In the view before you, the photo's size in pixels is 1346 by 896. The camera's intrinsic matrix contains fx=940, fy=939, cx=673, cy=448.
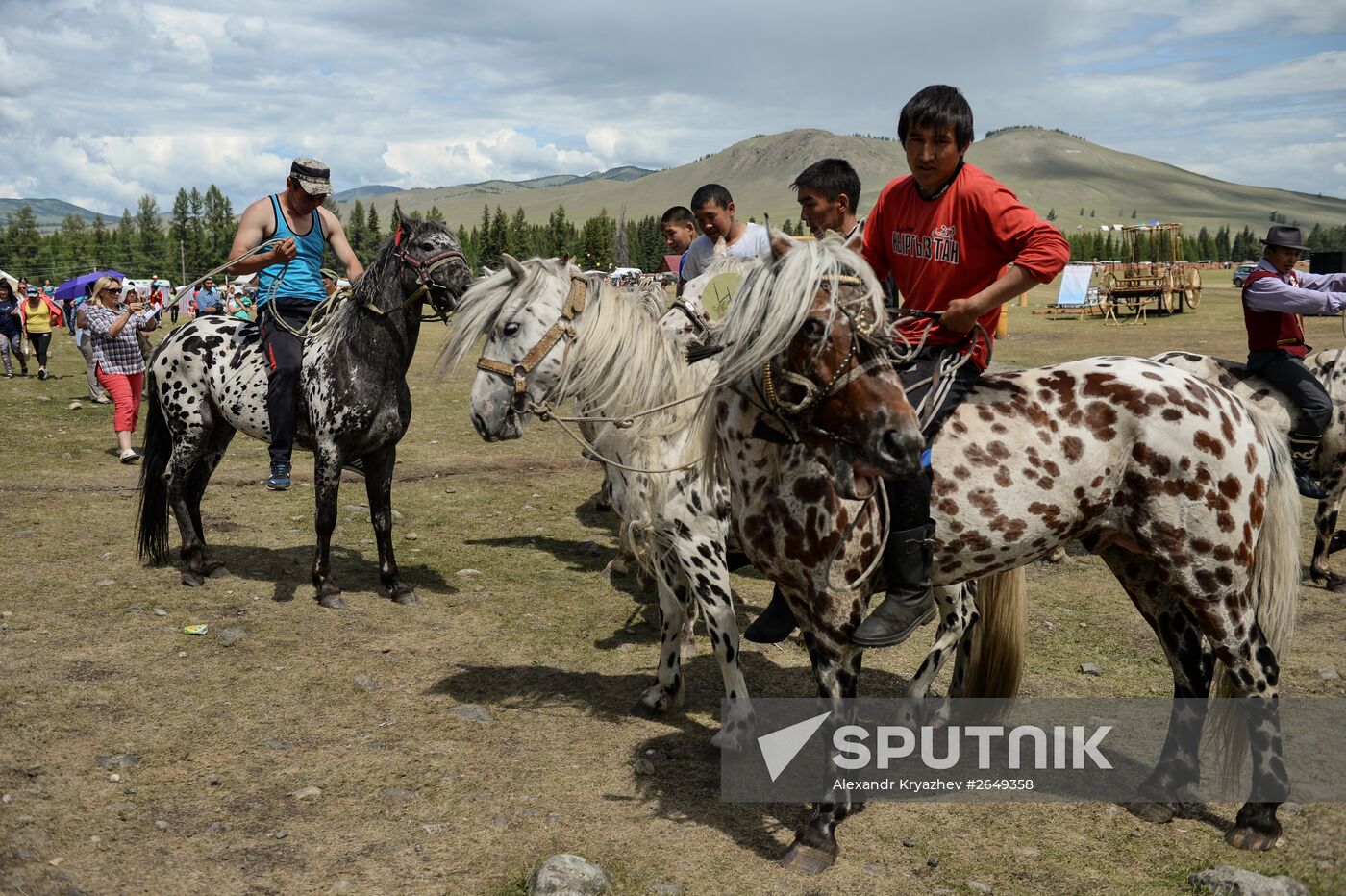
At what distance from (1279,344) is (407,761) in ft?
24.8

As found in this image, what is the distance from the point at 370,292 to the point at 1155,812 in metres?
6.31

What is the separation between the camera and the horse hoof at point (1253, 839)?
422 centimetres

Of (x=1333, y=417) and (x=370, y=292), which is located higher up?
(x=370, y=292)

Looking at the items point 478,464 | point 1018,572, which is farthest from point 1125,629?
point 478,464

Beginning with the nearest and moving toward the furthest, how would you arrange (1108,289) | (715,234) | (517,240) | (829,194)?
(829,194)
(715,234)
(1108,289)
(517,240)

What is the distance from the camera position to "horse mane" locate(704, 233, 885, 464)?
11.6 feet

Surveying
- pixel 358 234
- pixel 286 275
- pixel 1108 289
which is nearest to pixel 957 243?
pixel 286 275

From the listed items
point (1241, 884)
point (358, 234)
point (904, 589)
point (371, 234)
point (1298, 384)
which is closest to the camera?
point (1241, 884)

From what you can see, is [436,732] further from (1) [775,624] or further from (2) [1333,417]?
(2) [1333,417]

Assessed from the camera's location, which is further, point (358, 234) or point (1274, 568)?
point (358, 234)

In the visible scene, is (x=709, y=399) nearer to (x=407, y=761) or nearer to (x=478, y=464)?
(x=407, y=761)

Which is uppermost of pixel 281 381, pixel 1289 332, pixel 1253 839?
pixel 1289 332

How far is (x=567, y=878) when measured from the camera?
3.83 meters

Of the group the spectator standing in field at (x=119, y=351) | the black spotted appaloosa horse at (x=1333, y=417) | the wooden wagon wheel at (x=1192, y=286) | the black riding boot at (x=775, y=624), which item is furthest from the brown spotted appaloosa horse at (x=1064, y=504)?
the wooden wagon wheel at (x=1192, y=286)
